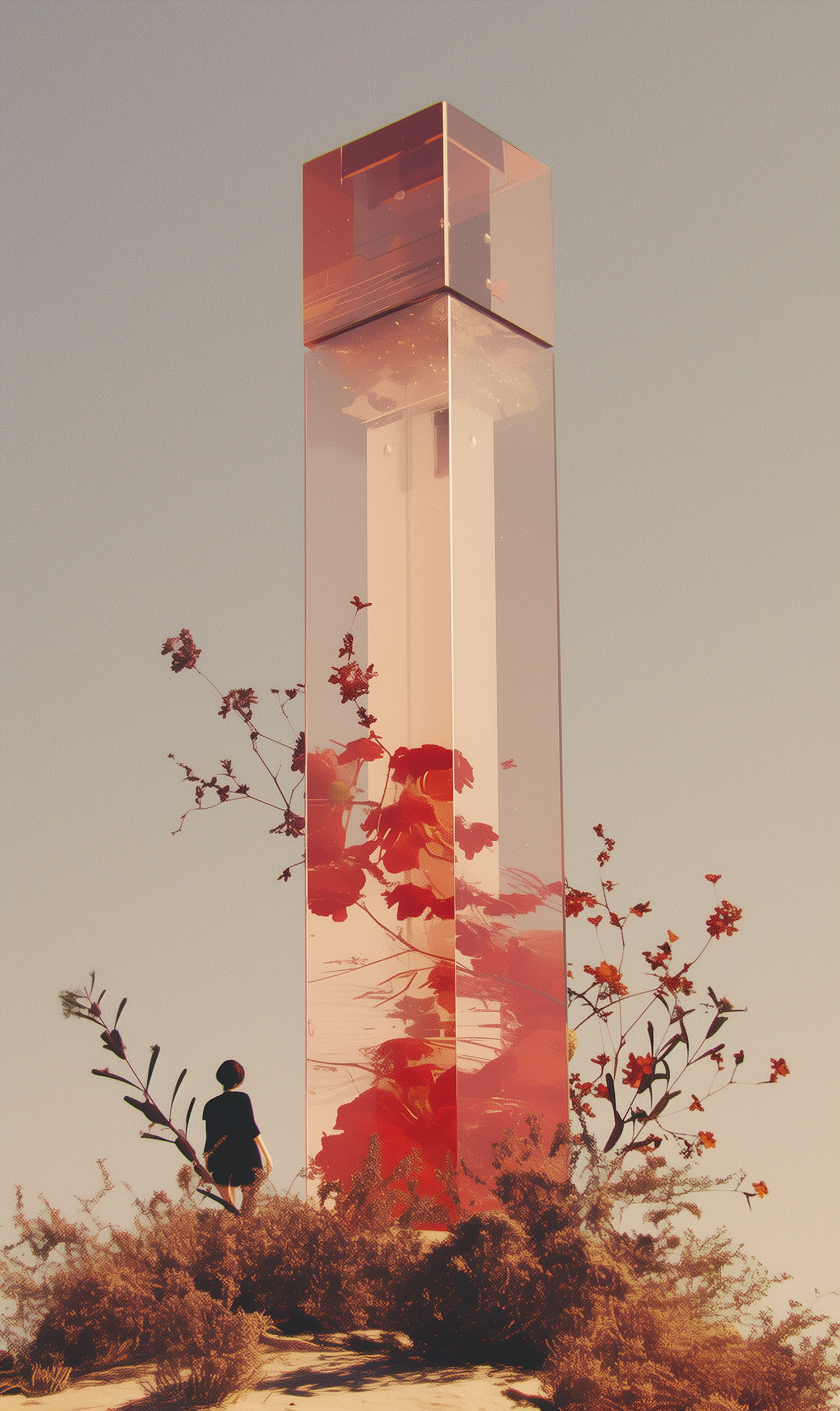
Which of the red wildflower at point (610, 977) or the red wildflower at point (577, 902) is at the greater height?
the red wildflower at point (577, 902)

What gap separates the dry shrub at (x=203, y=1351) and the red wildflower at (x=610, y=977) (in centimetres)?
160

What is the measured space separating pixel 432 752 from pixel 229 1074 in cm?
119

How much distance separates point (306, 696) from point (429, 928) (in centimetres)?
93

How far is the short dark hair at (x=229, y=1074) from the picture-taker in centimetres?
423

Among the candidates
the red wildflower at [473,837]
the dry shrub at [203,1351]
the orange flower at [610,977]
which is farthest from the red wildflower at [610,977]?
the dry shrub at [203,1351]

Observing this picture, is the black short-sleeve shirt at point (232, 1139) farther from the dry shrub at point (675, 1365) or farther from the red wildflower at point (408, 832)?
the dry shrub at point (675, 1365)

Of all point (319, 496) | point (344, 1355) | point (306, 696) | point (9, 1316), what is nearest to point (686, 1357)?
point (344, 1355)

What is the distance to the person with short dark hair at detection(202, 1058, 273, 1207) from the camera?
4098mm

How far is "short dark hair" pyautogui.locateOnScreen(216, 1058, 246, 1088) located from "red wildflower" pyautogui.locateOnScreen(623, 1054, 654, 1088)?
1.22m

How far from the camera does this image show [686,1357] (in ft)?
11.1

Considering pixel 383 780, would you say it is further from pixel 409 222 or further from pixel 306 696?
pixel 409 222

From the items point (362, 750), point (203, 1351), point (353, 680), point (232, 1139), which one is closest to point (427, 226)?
point (353, 680)

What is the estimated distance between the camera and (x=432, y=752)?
4.32m

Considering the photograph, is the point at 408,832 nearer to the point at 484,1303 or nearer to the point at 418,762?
the point at 418,762
